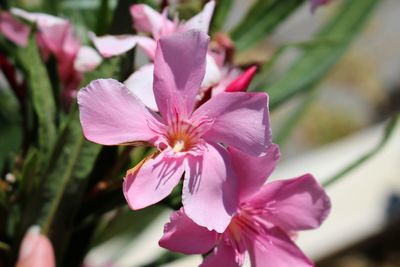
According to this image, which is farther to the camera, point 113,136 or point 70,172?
point 70,172

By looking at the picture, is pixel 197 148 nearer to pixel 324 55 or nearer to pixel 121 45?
pixel 121 45

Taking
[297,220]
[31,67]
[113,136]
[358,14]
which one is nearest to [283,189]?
[297,220]

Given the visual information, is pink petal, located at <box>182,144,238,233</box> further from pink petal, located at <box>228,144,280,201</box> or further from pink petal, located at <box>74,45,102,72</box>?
pink petal, located at <box>74,45,102,72</box>

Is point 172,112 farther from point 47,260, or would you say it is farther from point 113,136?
point 47,260

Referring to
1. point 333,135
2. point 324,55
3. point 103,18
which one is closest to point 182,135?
point 103,18

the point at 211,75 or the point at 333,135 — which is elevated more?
the point at 211,75

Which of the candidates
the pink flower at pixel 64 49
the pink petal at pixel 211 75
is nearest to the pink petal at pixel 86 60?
the pink flower at pixel 64 49
